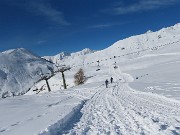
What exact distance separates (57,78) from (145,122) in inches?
4531

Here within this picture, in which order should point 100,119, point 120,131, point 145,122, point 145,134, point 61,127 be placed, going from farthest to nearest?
point 100,119 < point 61,127 < point 145,122 < point 120,131 < point 145,134

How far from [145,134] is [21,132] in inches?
207

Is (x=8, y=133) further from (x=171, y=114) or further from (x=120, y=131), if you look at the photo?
(x=171, y=114)

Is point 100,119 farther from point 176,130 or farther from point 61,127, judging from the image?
point 176,130

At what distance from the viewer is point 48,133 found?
13.5 meters

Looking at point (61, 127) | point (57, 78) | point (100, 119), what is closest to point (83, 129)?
point (61, 127)

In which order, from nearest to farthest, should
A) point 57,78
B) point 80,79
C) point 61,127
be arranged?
point 61,127, point 80,79, point 57,78

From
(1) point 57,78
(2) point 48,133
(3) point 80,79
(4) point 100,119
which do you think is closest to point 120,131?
(2) point 48,133

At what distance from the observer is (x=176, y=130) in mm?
12258

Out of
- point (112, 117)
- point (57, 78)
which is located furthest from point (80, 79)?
point (112, 117)

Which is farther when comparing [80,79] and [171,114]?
[80,79]

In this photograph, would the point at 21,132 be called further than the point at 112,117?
No

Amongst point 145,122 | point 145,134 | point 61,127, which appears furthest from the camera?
point 61,127

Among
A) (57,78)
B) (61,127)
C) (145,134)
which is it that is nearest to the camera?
(145,134)
